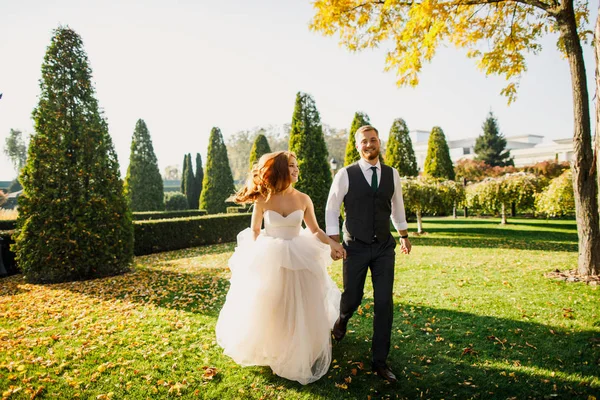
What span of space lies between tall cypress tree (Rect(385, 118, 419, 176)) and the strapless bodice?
15.5 meters

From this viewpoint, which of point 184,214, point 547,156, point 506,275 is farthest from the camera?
point 547,156

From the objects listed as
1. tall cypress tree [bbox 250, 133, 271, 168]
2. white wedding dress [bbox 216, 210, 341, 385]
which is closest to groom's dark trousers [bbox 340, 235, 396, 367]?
white wedding dress [bbox 216, 210, 341, 385]

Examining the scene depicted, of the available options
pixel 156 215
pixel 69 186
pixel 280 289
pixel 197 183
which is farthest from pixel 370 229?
pixel 197 183

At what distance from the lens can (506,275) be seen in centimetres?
733

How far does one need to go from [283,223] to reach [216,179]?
19.5 meters

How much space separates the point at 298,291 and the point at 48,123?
7.28 m

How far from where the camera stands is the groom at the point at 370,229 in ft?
11.2

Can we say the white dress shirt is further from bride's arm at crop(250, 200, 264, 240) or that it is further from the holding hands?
bride's arm at crop(250, 200, 264, 240)

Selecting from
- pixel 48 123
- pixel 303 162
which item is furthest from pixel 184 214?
pixel 48 123

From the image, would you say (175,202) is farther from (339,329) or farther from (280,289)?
(280,289)

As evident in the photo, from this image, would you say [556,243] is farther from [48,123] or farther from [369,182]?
[48,123]

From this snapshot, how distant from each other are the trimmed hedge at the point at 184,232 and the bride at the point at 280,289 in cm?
913

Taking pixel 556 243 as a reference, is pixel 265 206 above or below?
above

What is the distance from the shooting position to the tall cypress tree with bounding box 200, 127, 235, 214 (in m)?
22.3
